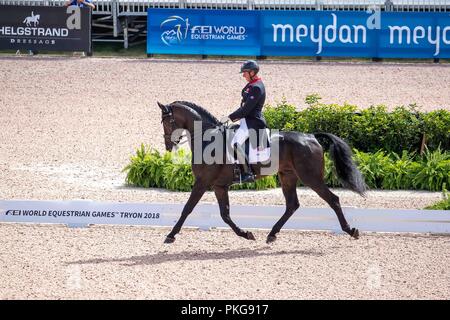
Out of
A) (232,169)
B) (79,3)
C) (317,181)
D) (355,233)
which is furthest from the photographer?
(79,3)

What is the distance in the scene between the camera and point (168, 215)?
39.4 feet

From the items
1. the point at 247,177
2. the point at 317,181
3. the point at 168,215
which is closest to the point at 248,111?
the point at 247,177

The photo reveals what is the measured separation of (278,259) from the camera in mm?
10570

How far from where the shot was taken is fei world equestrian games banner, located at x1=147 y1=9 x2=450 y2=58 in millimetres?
22484

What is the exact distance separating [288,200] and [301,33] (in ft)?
38.7

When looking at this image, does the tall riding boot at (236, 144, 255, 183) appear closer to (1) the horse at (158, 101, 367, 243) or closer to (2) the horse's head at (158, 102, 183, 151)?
(1) the horse at (158, 101, 367, 243)

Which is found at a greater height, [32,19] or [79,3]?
[79,3]

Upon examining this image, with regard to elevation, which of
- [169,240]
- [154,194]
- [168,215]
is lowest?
[169,240]

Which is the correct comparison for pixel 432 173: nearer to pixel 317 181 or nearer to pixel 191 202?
→ pixel 317 181

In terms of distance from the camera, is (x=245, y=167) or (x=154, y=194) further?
(x=154, y=194)

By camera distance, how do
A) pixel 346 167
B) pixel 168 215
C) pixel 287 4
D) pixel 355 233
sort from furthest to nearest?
pixel 287 4 < pixel 168 215 < pixel 346 167 < pixel 355 233

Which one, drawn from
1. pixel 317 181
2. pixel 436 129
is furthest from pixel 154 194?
pixel 436 129

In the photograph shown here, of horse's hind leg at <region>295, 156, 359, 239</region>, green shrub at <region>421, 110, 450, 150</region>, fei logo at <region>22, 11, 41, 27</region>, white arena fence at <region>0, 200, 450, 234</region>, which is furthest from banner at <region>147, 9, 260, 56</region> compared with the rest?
horse's hind leg at <region>295, 156, 359, 239</region>
